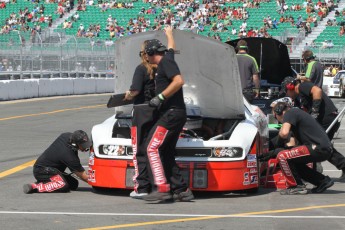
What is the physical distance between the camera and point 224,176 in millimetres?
9977

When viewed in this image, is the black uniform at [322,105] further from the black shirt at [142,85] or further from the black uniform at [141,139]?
the black uniform at [141,139]

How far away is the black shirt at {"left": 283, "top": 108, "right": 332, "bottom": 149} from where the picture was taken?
33.9ft

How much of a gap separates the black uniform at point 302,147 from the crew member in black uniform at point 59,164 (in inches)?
85.1

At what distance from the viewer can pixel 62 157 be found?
407 inches

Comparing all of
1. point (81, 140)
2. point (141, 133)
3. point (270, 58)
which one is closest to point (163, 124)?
point (141, 133)

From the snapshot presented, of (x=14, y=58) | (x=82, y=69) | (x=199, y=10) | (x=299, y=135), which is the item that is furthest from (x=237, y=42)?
(x=199, y=10)

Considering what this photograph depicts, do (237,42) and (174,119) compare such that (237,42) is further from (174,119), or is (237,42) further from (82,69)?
(82,69)

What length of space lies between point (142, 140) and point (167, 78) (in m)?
0.69

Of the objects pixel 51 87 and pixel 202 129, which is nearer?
pixel 202 129

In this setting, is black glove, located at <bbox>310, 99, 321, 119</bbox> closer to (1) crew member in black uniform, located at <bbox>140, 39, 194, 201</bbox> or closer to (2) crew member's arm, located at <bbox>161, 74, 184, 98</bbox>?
(1) crew member in black uniform, located at <bbox>140, 39, 194, 201</bbox>

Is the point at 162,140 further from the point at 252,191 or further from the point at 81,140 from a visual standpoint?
the point at 252,191

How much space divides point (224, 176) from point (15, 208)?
2256 millimetres

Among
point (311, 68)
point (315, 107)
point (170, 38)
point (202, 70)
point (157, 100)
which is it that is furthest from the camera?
point (311, 68)

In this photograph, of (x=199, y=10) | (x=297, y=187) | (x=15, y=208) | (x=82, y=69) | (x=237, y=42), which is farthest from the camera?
(x=199, y=10)
